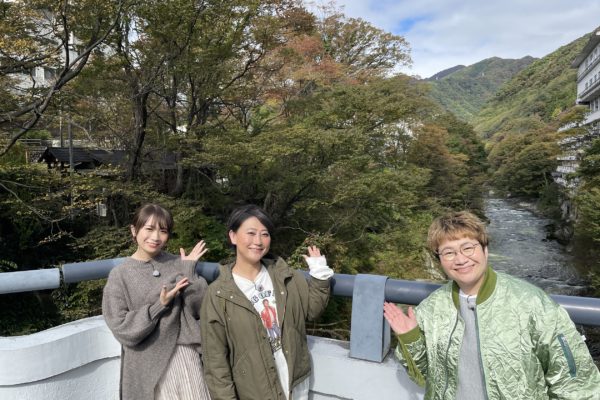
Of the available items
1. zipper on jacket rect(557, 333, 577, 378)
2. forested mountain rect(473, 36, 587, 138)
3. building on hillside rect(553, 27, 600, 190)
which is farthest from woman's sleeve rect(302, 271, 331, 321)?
forested mountain rect(473, 36, 587, 138)

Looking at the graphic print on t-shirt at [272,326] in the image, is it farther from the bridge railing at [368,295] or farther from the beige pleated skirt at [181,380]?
the beige pleated skirt at [181,380]

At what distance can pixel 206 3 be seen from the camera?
33.3 feet

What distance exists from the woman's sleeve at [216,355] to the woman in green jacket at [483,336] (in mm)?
703

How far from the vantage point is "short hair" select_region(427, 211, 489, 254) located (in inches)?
59.2

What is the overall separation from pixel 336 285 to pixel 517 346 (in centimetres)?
85

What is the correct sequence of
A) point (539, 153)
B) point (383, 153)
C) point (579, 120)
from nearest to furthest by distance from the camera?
point (383, 153)
point (579, 120)
point (539, 153)

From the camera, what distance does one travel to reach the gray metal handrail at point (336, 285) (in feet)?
5.07

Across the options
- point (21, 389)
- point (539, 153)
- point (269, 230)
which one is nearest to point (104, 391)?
point (21, 389)

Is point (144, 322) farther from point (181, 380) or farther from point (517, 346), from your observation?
point (517, 346)

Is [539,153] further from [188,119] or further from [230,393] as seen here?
[230,393]

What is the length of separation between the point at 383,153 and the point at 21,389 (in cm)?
1665

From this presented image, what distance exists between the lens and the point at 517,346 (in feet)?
4.48

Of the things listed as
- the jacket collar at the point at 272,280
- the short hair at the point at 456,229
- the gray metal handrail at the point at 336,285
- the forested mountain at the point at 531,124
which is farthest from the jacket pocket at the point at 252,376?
the forested mountain at the point at 531,124

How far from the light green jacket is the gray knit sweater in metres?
1.11
